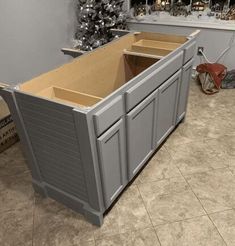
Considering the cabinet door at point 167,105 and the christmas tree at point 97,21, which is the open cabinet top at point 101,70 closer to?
the cabinet door at point 167,105

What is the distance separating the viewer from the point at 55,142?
1.52 metres

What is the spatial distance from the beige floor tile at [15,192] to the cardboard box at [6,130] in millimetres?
392

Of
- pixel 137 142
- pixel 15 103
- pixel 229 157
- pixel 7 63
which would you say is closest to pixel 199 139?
pixel 229 157

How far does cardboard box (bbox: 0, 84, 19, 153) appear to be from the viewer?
2.35 metres

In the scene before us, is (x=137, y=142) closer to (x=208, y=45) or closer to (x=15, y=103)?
(x=15, y=103)

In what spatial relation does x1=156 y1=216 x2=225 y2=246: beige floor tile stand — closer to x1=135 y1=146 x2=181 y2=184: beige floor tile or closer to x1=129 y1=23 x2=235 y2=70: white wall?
x1=135 y1=146 x2=181 y2=184: beige floor tile

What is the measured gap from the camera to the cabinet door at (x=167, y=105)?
2017 mm

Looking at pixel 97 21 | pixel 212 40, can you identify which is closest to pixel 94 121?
pixel 97 21

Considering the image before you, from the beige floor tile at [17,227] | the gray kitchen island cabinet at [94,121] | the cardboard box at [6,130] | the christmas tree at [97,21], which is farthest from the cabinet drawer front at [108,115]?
the christmas tree at [97,21]

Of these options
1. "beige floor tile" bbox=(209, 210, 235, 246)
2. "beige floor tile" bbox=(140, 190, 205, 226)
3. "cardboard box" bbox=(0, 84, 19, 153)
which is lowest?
"beige floor tile" bbox=(209, 210, 235, 246)

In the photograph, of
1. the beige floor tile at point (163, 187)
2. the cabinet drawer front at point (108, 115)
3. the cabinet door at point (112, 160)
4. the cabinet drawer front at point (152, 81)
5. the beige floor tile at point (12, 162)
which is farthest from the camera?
the beige floor tile at point (12, 162)

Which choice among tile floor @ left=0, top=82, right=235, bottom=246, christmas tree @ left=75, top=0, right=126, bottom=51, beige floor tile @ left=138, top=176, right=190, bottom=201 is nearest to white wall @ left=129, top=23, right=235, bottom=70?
christmas tree @ left=75, top=0, right=126, bottom=51

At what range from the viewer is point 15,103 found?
152 centimetres

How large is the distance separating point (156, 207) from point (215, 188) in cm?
50
